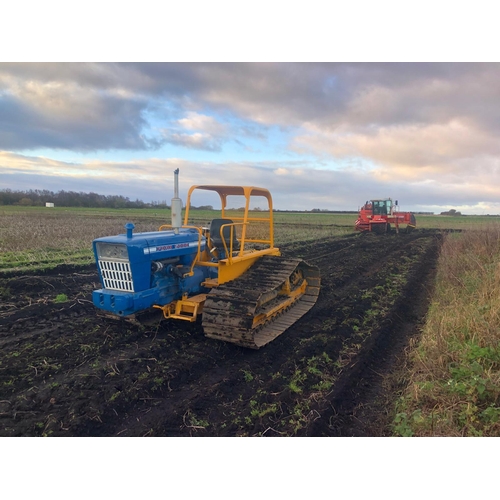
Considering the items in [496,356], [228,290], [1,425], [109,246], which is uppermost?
[109,246]

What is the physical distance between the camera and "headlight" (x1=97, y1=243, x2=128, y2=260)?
578 centimetres

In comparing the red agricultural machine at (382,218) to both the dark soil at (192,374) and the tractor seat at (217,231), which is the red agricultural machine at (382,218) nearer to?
the dark soil at (192,374)

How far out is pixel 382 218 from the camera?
94.1ft

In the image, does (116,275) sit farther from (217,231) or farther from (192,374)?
(192,374)

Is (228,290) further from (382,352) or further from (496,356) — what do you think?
(496,356)

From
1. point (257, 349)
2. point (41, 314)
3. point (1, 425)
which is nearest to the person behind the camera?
point (1, 425)

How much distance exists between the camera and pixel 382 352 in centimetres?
583

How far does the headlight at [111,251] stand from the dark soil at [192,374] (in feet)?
4.22

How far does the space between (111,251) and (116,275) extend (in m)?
0.39

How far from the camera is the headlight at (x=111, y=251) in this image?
227 inches

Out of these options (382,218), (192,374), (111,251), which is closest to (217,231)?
(111,251)

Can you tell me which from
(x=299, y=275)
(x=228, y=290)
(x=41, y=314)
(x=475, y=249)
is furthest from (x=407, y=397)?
(x=475, y=249)

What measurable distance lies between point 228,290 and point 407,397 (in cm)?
300

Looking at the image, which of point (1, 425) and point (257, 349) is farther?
point (257, 349)
